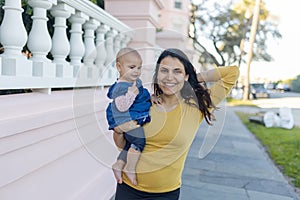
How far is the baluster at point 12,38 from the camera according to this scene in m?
1.83

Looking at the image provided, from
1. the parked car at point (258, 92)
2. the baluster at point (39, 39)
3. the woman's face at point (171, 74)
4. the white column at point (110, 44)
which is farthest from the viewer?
the parked car at point (258, 92)

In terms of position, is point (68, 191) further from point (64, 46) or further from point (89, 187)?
point (64, 46)

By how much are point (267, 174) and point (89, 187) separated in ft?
9.93

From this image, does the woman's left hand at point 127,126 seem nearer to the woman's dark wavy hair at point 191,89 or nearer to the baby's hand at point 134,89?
the baby's hand at point 134,89

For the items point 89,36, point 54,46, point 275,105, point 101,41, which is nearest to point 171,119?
point 54,46

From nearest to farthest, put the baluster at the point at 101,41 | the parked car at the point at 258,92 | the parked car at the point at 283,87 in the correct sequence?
1. the baluster at the point at 101,41
2. the parked car at the point at 258,92
3. the parked car at the point at 283,87

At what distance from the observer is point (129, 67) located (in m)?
1.44

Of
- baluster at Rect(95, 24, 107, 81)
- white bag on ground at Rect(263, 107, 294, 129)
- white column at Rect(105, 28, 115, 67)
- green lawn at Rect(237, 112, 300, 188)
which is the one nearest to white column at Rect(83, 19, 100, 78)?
baluster at Rect(95, 24, 107, 81)

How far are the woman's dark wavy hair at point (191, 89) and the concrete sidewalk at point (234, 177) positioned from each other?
3.98ft

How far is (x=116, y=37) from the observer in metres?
3.59

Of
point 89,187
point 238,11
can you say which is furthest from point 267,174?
point 238,11

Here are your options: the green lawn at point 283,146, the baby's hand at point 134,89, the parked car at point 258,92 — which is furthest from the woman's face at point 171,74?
the parked car at point 258,92

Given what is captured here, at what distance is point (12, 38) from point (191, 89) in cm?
111

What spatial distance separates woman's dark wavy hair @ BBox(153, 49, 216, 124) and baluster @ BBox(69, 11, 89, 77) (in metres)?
1.24
